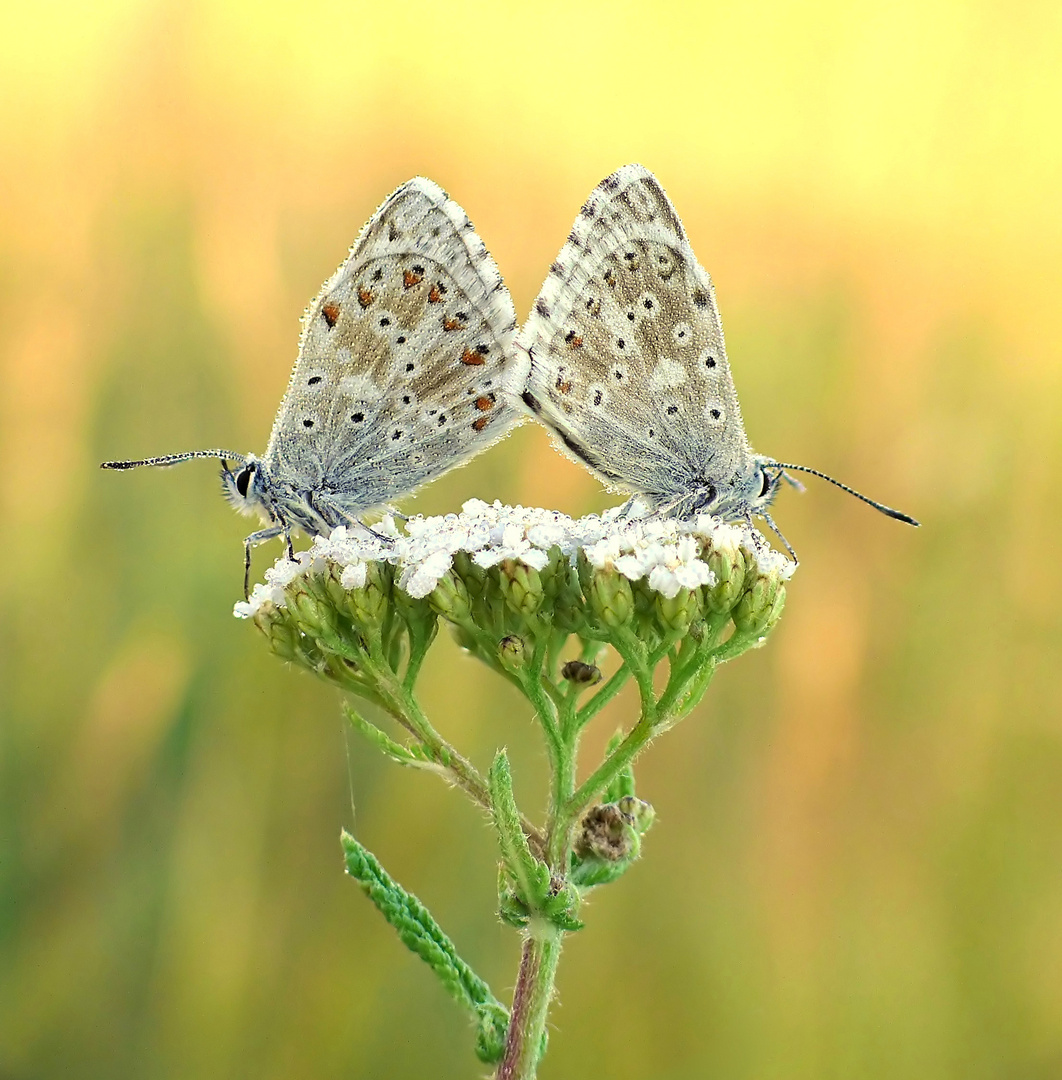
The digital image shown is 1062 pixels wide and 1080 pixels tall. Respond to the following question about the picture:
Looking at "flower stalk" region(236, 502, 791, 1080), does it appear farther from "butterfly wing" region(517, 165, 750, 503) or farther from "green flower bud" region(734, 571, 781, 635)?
"butterfly wing" region(517, 165, 750, 503)

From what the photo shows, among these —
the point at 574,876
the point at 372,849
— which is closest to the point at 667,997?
the point at 372,849

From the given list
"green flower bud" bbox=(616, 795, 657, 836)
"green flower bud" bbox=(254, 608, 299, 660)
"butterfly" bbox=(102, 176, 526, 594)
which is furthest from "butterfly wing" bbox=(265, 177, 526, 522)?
"green flower bud" bbox=(616, 795, 657, 836)

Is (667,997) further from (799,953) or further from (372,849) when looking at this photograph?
(372,849)

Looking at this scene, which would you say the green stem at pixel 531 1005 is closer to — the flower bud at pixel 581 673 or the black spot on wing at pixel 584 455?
the flower bud at pixel 581 673

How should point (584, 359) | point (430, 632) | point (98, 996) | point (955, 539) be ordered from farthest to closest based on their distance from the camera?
point (955, 539)
point (98, 996)
point (584, 359)
point (430, 632)

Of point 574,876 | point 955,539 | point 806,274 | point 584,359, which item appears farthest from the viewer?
point 806,274

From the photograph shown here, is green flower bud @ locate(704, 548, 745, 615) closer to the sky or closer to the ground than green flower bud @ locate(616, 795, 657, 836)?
closer to the sky

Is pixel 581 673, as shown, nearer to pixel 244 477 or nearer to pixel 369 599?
pixel 369 599
